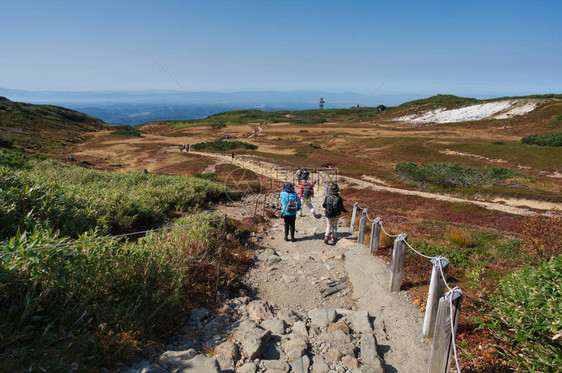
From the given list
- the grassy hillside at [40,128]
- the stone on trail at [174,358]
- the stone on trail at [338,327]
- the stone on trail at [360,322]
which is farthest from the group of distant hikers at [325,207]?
the grassy hillside at [40,128]

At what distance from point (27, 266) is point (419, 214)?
20079mm

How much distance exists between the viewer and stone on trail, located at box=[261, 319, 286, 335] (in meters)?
5.99

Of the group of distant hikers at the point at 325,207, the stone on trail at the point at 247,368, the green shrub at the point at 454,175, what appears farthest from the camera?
the green shrub at the point at 454,175

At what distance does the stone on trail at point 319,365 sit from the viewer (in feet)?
16.6

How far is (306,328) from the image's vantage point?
20.5 feet

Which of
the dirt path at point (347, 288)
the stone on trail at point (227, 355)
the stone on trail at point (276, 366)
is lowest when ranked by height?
the dirt path at point (347, 288)

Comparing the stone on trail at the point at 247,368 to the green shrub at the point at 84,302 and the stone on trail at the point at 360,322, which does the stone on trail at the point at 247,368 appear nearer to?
the green shrub at the point at 84,302

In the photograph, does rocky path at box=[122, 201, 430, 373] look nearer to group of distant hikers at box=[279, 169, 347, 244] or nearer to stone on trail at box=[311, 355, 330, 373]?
stone on trail at box=[311, 355, 330, 373]

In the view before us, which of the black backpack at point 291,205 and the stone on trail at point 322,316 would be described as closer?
the stone on trail at point 322,316

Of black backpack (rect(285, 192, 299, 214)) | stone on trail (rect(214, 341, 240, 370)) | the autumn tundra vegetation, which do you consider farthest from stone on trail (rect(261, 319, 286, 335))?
black backpack (rect(285, 192, 299, 214))

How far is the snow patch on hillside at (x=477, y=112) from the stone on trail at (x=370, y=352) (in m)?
119

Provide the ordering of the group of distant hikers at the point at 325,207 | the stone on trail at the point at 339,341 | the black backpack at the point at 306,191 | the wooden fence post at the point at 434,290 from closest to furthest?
the stone on trail at the point at 339,341 < the wooden fence post at the point at 434,290 < the group of distant hikers at the point at 325,207 < the black backpack at the point at 306,191

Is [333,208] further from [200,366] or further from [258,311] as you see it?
[200,366]

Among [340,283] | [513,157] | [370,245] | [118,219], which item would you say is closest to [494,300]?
[340,283]
